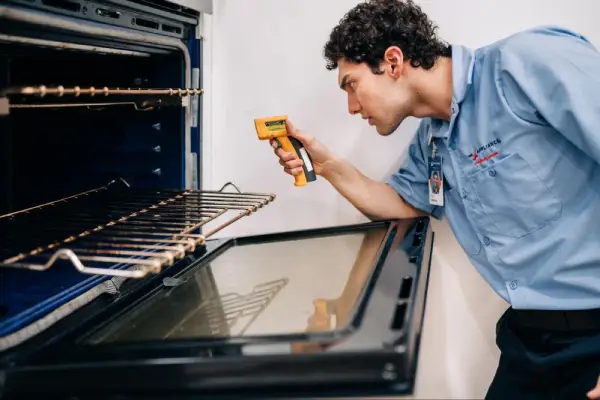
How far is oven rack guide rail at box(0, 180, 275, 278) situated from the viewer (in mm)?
939

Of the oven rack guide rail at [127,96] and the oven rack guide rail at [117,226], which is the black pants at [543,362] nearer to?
the oven rack guide rail at [117,226]

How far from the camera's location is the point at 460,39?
1.52 metres

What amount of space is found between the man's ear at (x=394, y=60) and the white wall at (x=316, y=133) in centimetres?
29

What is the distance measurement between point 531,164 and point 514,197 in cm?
8

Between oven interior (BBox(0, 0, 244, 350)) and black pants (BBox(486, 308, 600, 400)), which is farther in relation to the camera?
black pants (BBox(486, 308, 600, 400))

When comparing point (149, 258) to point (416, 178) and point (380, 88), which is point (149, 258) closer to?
point (380, 88)

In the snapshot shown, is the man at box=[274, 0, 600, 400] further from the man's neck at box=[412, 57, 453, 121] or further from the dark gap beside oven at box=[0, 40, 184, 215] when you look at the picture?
the dark gap beside oven at box=[0, 40, 184, 215]

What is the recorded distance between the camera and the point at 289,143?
1417 millimetres

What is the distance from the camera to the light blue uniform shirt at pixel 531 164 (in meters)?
1.14

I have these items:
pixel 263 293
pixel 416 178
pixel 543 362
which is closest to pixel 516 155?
pixel 416 178

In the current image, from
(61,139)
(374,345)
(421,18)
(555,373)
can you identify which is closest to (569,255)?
(555,373)

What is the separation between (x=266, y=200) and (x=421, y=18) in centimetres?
54

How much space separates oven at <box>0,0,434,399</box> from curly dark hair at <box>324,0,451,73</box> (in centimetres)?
35

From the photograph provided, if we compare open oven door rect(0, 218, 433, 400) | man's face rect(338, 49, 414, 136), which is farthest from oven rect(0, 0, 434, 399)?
man's face rect(338, 49, 414, 136)
